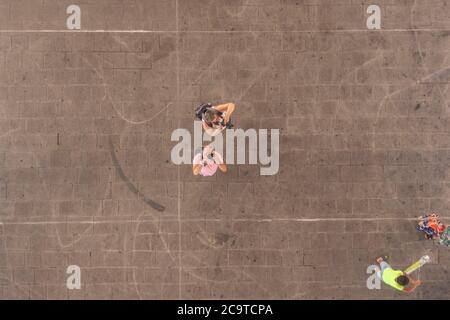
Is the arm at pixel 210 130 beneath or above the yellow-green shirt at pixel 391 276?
above

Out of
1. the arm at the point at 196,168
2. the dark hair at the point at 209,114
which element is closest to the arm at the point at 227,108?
the dark hair at the point at 209,114

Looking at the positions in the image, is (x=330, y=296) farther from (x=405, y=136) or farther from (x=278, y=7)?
(x=278, y=7)

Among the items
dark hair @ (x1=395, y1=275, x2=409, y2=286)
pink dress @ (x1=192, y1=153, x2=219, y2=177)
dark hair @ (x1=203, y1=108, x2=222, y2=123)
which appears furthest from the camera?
pink dress @ (x1=192, y1=153, x2=219, y2=177)

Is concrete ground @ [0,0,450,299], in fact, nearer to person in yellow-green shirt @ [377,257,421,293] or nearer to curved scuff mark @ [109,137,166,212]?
curved scuff mark @ [109,137,166,212]

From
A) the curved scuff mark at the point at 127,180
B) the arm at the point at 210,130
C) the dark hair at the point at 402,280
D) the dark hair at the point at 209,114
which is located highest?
the dark hair at the point at 209,114

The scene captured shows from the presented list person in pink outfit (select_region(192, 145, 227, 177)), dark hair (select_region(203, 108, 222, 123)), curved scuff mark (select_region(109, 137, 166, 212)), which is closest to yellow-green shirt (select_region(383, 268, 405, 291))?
person in pink outfit (select_region(192, 145, 227, 177))

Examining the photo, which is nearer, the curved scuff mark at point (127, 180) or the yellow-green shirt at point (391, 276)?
the yellow-green shirt at point (391, 276)

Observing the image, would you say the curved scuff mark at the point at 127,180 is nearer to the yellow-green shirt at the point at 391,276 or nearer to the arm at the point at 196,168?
the arm at the point at 196,168
